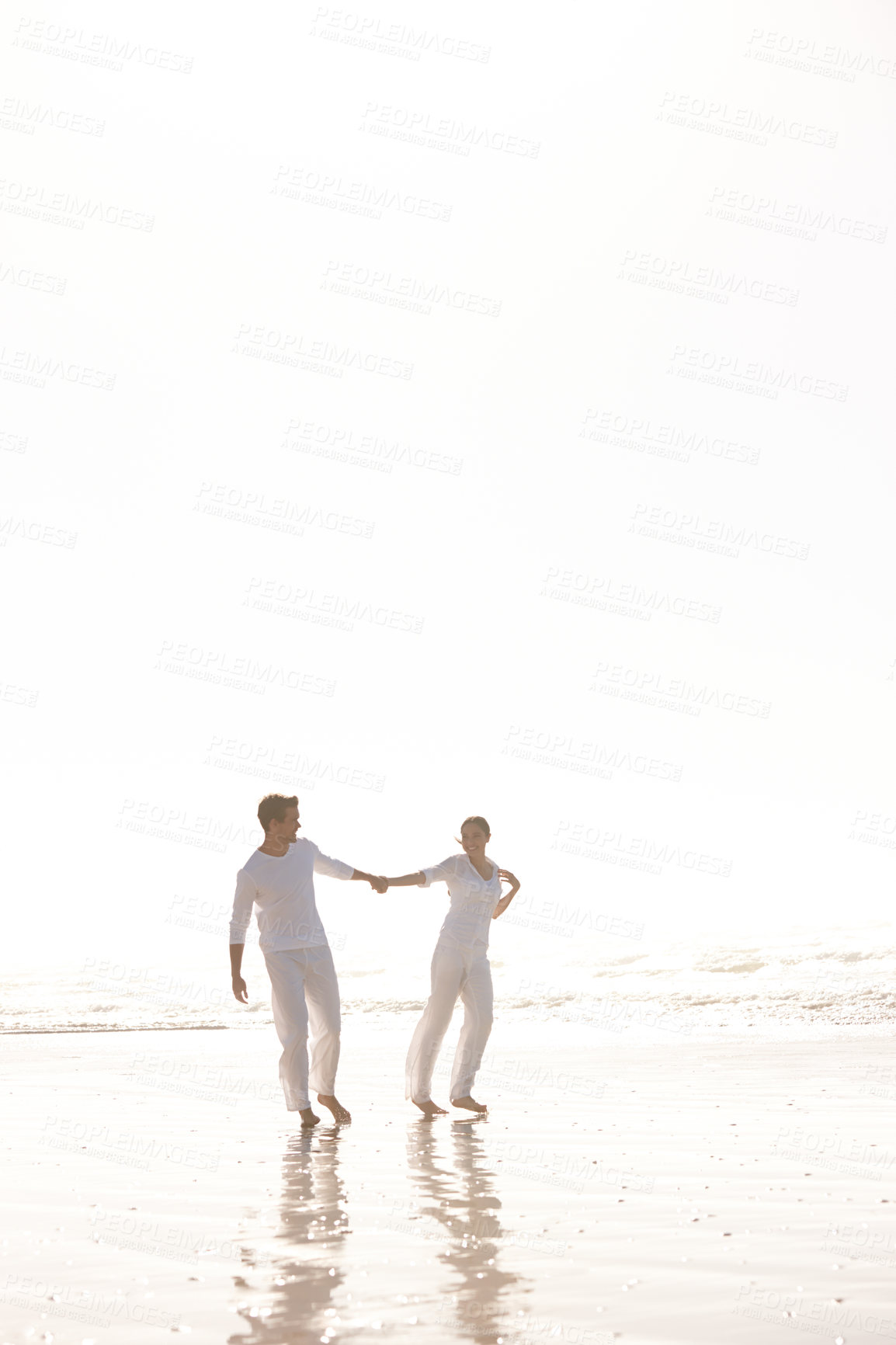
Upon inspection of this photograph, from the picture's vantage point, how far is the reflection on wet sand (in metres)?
3.22

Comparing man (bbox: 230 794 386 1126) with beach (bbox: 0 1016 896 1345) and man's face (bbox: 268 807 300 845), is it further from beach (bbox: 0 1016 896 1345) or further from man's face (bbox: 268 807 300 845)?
beach (bbox: 0 1016 896 1345)

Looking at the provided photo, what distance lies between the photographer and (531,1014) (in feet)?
56.4

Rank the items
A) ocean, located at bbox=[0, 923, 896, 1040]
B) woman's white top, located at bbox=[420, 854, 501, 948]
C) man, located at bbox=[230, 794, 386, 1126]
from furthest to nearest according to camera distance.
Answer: ocean, located at bbox=[0, 923, 896, 1040]
woman's white top, located at bbox=[420, 854, 501, 948]
man, located at bbox=[230, 794, 386, 1126]

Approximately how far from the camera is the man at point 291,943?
7270 mm

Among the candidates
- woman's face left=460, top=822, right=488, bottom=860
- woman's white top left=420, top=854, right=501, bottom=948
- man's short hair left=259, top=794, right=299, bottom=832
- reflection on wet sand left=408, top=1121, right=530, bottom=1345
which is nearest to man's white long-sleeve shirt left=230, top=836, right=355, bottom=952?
man's short hair left=259, top=794, right=299, bottom=832

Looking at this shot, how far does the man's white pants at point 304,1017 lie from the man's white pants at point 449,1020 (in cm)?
60

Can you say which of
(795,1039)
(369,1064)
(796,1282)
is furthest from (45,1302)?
(795,1039)

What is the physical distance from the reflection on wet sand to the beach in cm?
1

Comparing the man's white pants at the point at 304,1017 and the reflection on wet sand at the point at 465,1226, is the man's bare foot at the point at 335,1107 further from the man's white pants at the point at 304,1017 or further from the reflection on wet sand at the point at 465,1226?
the reflection on wet sand at the point at 465,1226

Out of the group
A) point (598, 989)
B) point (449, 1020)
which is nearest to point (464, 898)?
point (449, 1020)

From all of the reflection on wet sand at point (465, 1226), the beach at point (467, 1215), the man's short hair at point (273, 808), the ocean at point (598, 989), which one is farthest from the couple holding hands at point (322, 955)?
the ocean at point (598, 989)

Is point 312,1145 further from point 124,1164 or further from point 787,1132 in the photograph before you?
point 787,1132

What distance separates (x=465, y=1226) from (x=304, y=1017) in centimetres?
314

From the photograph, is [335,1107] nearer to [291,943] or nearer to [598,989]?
[291,943]
